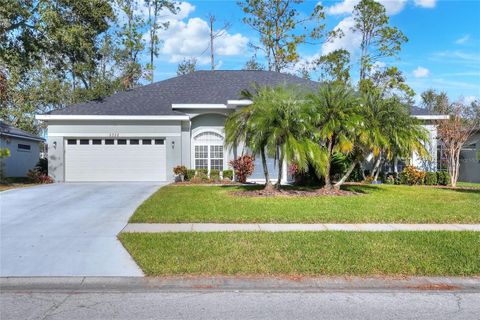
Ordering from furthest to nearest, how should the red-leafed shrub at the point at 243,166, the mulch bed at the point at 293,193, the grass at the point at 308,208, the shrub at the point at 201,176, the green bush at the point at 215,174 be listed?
1. the green bush at the point at 215,174
2. the shrub at the point at 201,176
3. the red-leafed shrub at the point at 243,166
4. the mulch bed at the point at 293,193
5. the grass at the point at 308,208

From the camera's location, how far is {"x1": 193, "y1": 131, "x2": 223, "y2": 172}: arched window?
2245 centimetres

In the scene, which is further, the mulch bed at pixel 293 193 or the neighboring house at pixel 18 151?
the neighboring house at pixel 18 151

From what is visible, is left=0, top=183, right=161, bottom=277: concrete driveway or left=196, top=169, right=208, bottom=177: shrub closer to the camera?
left=0, top=183, right=161, bottom=277: concrete driveway

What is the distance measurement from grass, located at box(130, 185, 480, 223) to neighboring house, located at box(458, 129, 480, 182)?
14392mm

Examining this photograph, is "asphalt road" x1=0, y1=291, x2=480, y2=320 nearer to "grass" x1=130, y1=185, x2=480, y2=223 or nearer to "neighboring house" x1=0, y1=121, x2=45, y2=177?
"grass" x1=130, y1=185, x2=480, y2=223

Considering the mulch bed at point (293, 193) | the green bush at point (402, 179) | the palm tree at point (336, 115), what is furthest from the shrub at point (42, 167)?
the green bush at point (402, 179)

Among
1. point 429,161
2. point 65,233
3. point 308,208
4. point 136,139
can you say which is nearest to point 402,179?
point 429,161

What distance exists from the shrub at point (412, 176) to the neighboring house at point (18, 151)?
2204 cm

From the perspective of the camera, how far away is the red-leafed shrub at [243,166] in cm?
2022

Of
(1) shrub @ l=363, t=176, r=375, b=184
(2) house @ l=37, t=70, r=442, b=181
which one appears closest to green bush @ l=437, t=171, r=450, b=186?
(2) house @ l=37, t=70, r=442, b=181

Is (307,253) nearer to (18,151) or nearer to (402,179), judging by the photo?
(402,179)

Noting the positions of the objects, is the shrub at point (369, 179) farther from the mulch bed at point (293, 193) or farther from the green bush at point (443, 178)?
the mulch bed at point (293, 193)

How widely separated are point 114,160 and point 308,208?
489 inches

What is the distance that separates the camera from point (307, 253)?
24.5ft
